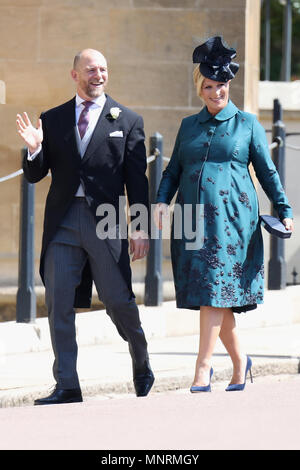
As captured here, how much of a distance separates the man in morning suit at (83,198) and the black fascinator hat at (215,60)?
0.45 meters

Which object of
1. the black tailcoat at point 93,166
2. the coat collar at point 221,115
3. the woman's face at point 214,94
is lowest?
the black tailcoat at point 93,166

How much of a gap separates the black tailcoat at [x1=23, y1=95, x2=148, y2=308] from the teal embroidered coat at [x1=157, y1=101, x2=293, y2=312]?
0.77 feet

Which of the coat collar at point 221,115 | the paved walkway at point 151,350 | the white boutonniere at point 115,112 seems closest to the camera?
the white boutonniere at point 115,112

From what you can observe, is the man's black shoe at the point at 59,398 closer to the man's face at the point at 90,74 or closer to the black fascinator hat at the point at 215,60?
the man's face at the point at 90,74

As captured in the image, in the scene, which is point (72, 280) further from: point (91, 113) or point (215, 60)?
point (215, 60)

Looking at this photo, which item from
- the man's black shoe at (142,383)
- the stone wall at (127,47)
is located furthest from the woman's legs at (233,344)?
the stone wall at (127,47)

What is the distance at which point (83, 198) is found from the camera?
6711 millimetres

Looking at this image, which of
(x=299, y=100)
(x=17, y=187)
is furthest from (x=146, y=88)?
(x=299, y=100)

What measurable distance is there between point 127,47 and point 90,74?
4641 mm

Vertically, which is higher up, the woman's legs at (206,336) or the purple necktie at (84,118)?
the purple necktie at (84,118)

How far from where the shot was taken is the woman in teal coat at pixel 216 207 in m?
6.79

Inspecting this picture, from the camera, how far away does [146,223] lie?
679 cm

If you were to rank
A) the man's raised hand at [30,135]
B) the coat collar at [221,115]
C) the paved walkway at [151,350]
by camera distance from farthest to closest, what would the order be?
the paved walkway at [151,350] < the coat collar at [221,115] < the man's raised hand at [30,135]
